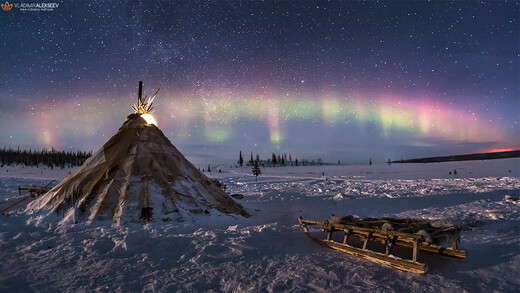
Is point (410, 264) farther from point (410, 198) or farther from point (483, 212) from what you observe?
point (410, 198)

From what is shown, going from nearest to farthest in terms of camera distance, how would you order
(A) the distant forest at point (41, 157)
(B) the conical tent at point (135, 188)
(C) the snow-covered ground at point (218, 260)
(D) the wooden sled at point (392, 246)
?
(C) the snow-covered ground at point (218, 260) < (D) the wooden sled at point (392, 246) < (B) the conical tent at point (135, 188) < (A) the distant forest at point (41, 157)

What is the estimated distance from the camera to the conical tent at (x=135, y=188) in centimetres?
1049

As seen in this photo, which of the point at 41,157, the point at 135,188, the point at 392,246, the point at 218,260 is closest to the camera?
the point at 392,246

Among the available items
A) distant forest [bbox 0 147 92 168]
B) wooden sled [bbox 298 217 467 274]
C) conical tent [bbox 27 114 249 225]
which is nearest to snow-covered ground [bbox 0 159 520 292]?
wooden sled [bbox 298 217 467 274]

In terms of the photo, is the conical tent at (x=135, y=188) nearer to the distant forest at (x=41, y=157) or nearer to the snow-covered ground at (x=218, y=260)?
the snow-covered ground at (x=218, y=260)

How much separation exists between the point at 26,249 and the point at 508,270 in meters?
12.1

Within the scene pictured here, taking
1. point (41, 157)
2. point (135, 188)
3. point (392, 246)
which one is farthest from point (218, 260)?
point (41, 157)

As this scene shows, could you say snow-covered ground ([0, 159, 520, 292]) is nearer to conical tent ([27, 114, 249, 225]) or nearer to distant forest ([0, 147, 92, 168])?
conical tent ([27, 114, 249, 225])

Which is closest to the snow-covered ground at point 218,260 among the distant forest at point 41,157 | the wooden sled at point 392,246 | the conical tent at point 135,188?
the wooden sled at point 392,246

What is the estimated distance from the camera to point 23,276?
5.65 metres

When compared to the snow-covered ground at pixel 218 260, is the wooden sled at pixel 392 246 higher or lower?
higher

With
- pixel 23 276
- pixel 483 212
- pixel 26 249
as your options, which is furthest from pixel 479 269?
pixel 26 249

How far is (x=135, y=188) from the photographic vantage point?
1111 cm

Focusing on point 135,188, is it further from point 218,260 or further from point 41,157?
point 41,157
